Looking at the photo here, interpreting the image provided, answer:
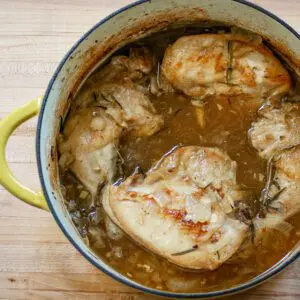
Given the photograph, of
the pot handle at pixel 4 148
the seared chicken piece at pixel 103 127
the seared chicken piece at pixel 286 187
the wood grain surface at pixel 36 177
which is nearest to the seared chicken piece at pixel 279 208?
the seared chicken piece at pixel 286 187

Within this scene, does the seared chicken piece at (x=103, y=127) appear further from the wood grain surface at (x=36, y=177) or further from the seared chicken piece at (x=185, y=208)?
the wood grain surface at (x=36, y=177)

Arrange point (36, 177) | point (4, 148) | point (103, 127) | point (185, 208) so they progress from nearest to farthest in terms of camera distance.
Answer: point (4, 148) < point (185, 208) < point (103, 127) < point (36, 177)

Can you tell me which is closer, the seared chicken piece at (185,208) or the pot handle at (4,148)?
the pot handle at (4,148)

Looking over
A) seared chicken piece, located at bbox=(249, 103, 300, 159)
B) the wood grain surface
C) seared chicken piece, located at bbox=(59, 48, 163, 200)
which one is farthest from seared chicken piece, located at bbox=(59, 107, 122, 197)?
seared chicken piece, located at bbox=(249, 103, 300, 159)

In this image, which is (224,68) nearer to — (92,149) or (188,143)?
(188,143)

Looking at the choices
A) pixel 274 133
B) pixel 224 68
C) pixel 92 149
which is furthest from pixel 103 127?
pixel 274 133

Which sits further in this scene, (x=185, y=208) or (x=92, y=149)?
(x=92, y=149)

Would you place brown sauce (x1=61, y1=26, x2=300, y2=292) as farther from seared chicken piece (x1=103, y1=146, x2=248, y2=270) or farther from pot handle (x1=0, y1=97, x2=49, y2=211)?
pot handle (x1=0, y1=97, x2=49, y2=211)

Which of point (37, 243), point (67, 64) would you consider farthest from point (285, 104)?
point (37, 243)
